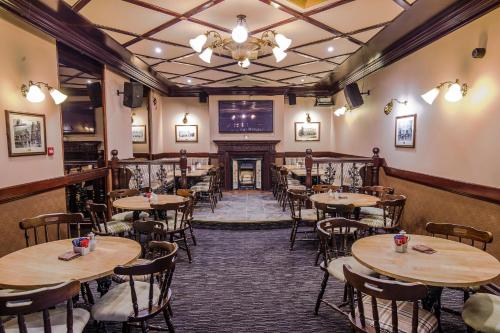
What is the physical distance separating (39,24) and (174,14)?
63.4 inches

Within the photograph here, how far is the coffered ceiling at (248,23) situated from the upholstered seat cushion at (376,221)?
2.77 m

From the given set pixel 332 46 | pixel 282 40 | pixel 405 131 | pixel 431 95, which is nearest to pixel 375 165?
pixel 405 131

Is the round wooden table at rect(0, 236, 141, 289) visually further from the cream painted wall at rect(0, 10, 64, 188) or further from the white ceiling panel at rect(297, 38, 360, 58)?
the white ceiling panel at rect(297, 38, 360, 58)

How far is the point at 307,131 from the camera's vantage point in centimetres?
1034

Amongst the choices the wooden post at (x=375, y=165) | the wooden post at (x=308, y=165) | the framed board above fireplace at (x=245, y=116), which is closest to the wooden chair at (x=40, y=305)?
the wooden post at (x=308, y=165)

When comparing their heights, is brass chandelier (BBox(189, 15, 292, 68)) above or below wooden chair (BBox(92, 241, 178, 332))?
above

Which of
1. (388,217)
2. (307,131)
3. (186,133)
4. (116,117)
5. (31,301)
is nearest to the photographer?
(31,301)

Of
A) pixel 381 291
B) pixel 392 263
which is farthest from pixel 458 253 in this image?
pixel 381 291

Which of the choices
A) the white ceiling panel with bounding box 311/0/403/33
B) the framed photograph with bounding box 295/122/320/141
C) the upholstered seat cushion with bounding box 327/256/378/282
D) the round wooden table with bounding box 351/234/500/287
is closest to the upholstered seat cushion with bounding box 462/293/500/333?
the round wooden table with bounding box 351/234/500/287

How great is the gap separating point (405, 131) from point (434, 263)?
353cm

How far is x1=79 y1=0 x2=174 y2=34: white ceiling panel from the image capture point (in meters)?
3.89

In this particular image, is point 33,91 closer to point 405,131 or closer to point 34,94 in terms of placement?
point 34,94

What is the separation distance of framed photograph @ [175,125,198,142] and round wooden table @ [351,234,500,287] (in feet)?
26.4

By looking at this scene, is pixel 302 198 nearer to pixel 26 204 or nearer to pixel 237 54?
pixel 237 54
